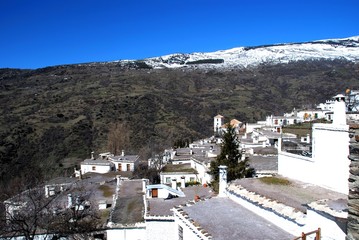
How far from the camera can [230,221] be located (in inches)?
491

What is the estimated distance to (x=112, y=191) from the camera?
3002 centimetres

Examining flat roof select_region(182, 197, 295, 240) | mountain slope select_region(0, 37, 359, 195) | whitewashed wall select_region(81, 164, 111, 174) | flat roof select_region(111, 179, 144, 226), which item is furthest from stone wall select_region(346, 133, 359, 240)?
whitewashed wall select_region(81, 164, 111, 174)

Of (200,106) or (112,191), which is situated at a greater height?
(200,106)

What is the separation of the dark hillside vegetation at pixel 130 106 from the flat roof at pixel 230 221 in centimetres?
4072

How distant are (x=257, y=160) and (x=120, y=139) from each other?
47.8 m

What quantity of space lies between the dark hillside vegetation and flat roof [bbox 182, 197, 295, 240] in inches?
1603

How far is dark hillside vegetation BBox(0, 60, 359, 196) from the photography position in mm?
74938

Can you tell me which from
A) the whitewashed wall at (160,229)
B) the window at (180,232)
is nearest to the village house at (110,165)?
the whitewashed wall at (160,229)

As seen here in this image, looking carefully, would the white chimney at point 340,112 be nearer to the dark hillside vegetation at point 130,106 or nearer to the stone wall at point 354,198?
the stone wall at point 354,198

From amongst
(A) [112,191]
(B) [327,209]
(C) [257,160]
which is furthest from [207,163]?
(B) [327,209]

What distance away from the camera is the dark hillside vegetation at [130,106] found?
74.9 metres

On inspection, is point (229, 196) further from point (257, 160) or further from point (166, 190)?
point (257, 160)

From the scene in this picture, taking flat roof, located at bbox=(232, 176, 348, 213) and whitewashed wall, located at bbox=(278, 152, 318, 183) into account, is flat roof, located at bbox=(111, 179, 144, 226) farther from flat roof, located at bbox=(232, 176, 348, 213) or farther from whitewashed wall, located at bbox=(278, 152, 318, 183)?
whitewashed wall, located at bbox=(278, 152, 318, 183)

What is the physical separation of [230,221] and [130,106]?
91.3 meters
